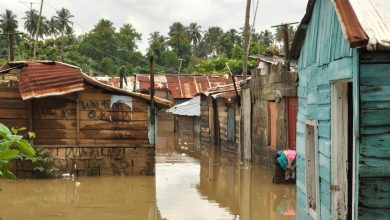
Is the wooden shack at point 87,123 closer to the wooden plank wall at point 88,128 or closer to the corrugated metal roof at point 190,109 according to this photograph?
the wooden plank wall at point 88,128

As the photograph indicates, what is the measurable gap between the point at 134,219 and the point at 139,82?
31.6 m

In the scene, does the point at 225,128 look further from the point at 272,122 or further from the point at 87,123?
the point at 87,123

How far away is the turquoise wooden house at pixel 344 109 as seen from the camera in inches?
158

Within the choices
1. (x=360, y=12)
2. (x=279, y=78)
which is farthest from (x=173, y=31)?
(x=360, y=12)

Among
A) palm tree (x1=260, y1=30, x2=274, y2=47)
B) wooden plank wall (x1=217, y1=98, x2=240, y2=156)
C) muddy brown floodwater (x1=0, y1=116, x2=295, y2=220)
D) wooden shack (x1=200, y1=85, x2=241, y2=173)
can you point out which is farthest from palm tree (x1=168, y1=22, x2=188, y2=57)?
muddy brown floodwater (x1=0, y1=116, x2=295, y2=220)

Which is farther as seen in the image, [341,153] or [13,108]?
[13,108]

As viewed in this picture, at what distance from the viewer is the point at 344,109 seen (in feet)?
15.8

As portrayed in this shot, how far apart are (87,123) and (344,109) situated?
10.6 m

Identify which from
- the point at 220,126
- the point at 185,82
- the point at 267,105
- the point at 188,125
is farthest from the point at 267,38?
the point at 267,105

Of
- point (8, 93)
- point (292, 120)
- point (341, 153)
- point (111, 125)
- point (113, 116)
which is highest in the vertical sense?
point (8, 93)

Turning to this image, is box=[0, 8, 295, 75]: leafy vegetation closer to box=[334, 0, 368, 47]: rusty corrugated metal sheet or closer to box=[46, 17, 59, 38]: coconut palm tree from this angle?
box=[46, 17, 59, 38]: coconut palm tree

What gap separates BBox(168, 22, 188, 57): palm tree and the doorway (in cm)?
6414

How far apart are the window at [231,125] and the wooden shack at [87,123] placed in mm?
7551

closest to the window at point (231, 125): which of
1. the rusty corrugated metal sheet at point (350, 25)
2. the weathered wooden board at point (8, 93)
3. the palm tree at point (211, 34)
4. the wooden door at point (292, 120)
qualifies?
the wooden door at point (292, 120)
